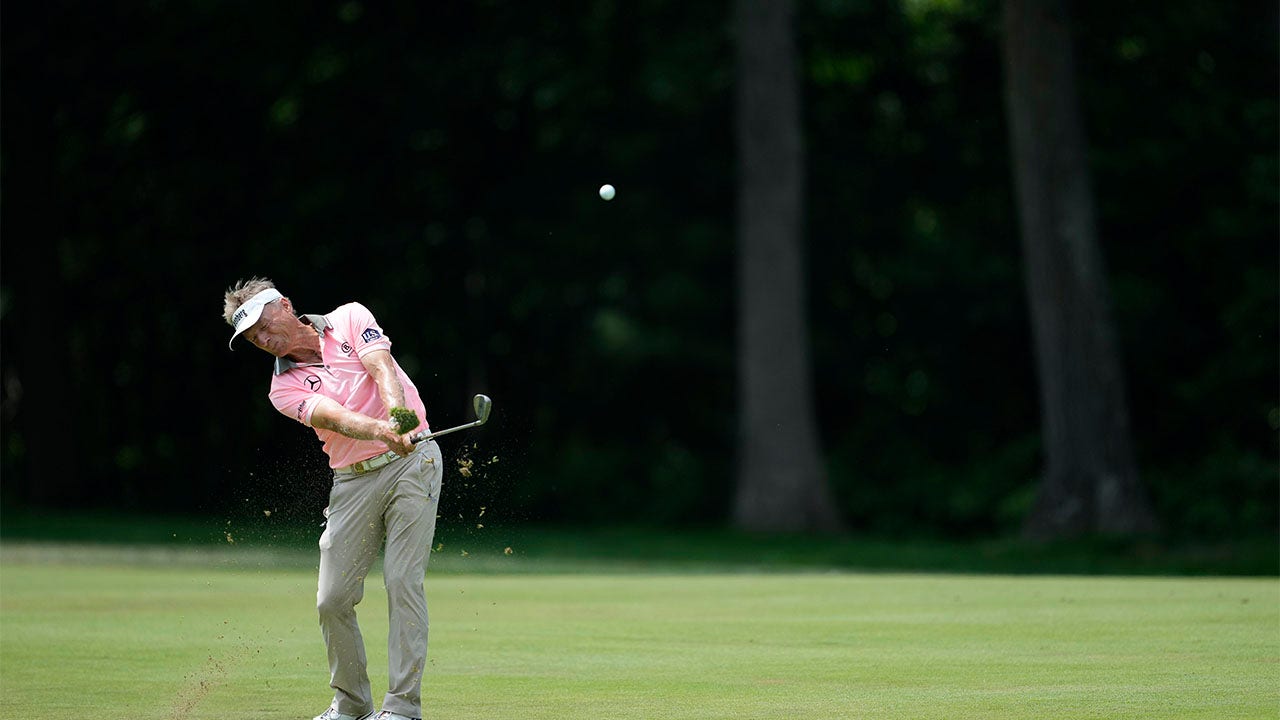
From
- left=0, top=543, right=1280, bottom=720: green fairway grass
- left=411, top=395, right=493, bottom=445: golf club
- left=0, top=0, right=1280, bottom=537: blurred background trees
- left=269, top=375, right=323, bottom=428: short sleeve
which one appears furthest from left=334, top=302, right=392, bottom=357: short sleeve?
left=0, top=0, right=1280, bottom=537: blurred background trees

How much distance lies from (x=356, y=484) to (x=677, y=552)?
1714 cm

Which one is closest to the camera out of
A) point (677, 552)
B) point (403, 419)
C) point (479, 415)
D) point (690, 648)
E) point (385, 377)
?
point (403, 419)

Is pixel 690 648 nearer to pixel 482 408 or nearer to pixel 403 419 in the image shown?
pixel 482 408

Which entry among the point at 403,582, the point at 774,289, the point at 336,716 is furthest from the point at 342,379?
the point at 774,289

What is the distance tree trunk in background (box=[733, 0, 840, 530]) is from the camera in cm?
3069

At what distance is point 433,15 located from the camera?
1475 inches

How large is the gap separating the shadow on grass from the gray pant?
978 centimetres

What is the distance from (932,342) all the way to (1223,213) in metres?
6.15

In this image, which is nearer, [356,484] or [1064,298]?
[356,484]

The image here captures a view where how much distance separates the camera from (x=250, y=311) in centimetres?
846

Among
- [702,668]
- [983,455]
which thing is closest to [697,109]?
[983,455]

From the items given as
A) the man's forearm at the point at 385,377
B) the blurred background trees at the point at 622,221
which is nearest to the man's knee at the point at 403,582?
the man's forearm at the point at 385,377

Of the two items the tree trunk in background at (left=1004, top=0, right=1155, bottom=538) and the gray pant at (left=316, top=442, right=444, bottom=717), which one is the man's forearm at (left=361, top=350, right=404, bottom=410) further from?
the tree trunk in background at (left=1004, top=0, right=1155, bottom=538)

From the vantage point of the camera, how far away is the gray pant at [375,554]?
843cm
